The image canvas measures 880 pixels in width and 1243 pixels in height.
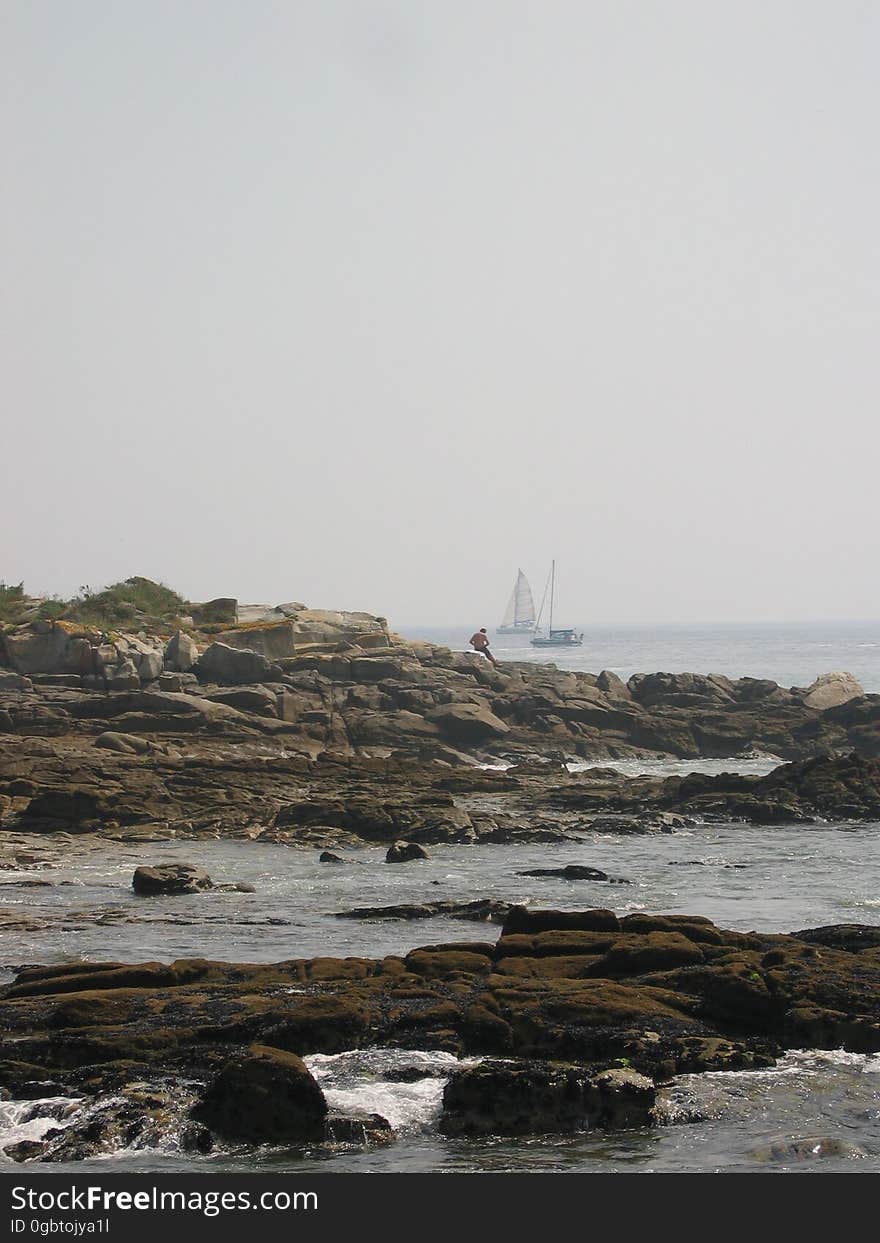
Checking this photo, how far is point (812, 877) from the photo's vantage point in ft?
101

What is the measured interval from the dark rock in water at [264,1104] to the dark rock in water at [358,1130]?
0.10m

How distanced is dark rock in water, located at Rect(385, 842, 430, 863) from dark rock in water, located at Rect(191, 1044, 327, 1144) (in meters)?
19.9

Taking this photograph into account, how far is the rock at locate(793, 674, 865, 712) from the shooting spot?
60406 mm

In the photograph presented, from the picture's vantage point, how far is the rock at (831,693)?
60.4 meters

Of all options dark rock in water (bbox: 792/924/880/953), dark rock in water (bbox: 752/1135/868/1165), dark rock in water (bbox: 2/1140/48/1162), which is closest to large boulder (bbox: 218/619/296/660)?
dark rock in water (bbox: 792/924/880/953)

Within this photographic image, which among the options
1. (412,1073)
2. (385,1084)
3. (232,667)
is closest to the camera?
(385,1084)

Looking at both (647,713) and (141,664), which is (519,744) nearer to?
(647,713)

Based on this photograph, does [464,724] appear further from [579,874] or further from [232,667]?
[579,874]

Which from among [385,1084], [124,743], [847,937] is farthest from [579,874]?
[124,743]

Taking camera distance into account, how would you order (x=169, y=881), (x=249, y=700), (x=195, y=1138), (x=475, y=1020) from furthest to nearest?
(x=249, y=700)
(x=169, y=881)
(x=475, y=1020)
(x=195, y=1138)

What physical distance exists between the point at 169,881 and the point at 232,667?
2540cm

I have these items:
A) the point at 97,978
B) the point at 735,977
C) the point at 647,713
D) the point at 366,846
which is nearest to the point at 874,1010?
the point at 735,977

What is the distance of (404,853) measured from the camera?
1316 inches

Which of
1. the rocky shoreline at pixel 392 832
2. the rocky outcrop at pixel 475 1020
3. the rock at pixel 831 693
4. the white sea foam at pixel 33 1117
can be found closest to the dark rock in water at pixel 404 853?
the rocky shoreline at pixel 392 832
